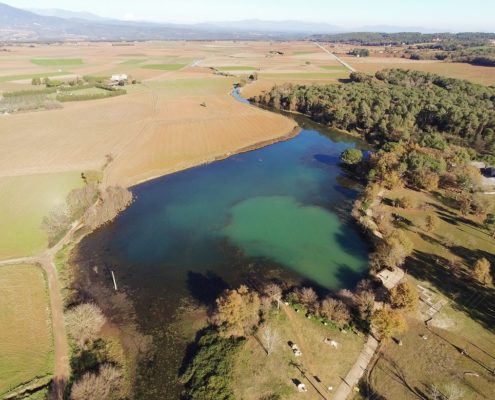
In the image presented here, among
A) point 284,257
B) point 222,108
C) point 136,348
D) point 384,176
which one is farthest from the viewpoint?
point 222,108

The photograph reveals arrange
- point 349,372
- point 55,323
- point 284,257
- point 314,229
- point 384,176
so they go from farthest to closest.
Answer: point 384,176
point 314,229
point 284,257
point 55,323
point 349,372

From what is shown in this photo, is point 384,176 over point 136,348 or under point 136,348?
over

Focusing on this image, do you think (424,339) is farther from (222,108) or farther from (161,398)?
(222,108)

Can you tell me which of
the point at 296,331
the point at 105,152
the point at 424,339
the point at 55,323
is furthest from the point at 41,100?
the point at 424,339

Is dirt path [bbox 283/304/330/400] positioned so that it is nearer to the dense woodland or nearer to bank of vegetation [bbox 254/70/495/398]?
bank of vegetation [bbox 254/70/495/398]

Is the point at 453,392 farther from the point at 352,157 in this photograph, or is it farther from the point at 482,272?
the point at 352,157

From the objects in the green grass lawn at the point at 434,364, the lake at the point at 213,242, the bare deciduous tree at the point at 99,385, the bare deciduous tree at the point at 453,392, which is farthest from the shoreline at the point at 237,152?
the bare deciduous tree at the point at 453,392

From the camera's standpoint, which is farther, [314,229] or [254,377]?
[314,229]

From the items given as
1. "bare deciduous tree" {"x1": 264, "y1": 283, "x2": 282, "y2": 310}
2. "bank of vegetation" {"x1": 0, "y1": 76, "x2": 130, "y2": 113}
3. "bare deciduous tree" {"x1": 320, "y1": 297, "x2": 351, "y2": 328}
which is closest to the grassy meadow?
"bank of vegetation" {"x1": 0, "y1": 76, "x2": 130, "y2": 113}
